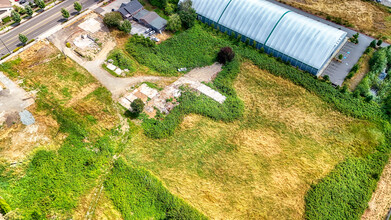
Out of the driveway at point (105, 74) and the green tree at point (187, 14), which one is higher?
the green tree at point (187, 14)

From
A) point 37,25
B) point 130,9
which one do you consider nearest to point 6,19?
point 37,25

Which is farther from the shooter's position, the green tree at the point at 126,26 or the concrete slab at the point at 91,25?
the concrete slab at the point at 91,25

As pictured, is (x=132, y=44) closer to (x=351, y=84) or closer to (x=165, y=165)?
(x=165, y=165)

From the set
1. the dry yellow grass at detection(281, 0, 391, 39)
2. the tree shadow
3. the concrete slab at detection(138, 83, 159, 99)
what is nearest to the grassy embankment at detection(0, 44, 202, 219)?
the tree shadow

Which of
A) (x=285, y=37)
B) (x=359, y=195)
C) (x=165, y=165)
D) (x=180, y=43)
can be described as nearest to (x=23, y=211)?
(x=165, y=165)

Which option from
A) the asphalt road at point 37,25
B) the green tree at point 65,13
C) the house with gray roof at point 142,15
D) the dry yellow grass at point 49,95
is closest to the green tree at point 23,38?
the dry yellow grass at point 49,95

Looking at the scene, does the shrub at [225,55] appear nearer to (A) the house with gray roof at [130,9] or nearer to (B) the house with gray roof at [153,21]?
(B) the house with gray roof at [153,21]

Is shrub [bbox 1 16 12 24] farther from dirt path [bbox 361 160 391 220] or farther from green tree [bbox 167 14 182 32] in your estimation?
dirt path [bbox 361 160 391 220]

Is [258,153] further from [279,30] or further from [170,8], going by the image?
[170,8]
